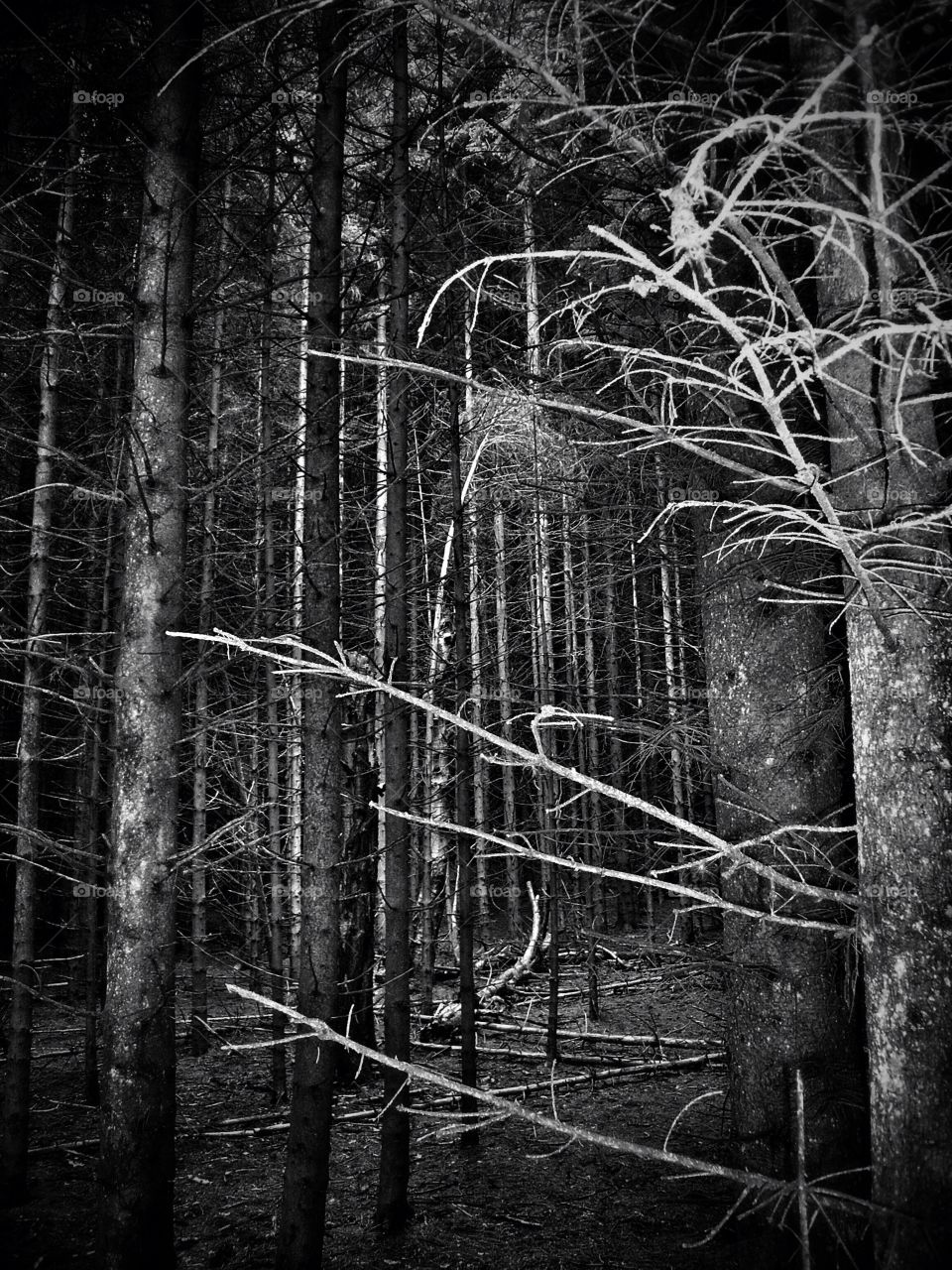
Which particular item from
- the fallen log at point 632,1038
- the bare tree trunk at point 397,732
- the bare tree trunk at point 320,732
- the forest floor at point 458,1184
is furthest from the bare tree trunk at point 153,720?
the fallen log at point 632,1038

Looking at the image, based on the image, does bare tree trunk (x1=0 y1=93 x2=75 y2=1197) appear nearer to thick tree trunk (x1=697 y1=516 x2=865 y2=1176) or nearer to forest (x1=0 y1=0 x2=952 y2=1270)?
forest (x1=0 y1=0 x2=952 y2=1270)

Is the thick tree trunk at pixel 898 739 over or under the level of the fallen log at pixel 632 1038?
over

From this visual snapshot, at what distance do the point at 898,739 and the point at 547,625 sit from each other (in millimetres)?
8333

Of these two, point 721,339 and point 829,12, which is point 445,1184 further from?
point 829,12

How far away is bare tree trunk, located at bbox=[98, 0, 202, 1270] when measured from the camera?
4.33 metres

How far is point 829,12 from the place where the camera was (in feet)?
7.32

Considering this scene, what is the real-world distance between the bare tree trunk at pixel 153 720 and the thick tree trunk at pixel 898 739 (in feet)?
12.9

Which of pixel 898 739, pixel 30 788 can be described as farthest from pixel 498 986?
pixel 898 739

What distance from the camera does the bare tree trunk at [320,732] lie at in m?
4.83

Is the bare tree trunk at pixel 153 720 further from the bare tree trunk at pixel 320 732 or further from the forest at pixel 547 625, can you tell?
the bare tree trunk at pixel 320 732

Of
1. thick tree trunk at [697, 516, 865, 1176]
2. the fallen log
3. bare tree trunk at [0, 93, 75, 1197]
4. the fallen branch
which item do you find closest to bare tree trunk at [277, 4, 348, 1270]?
bare tree trunk at [0, 93, 75, 1197]

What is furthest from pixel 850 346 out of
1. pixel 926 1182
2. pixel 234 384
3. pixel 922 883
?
pixel 234 384

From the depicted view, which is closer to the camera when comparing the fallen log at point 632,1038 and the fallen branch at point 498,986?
the fallen log at point 632,1038

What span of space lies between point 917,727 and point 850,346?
115 cm
